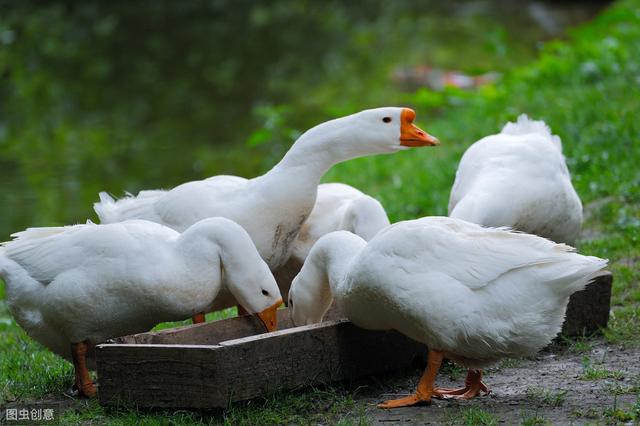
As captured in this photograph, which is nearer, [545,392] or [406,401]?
[406,401]

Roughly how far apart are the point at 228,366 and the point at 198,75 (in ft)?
51.2

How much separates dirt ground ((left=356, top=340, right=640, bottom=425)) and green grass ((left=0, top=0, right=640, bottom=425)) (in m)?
0.07

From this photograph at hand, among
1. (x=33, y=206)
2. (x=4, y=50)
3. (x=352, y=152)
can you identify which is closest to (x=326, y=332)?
(x=352, y=152)

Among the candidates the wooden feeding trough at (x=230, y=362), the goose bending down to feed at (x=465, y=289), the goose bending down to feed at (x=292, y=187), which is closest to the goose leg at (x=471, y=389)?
the goose bending down to feed at (x=465, y=289)

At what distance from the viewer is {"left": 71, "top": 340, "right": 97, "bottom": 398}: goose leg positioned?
17.4 ft

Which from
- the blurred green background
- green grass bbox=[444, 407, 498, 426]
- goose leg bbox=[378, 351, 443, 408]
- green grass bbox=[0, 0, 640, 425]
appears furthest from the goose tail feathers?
the blurred green background

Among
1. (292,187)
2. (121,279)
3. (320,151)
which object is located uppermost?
(320,151)

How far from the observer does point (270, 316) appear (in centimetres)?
543

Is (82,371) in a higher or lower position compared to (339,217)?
lower

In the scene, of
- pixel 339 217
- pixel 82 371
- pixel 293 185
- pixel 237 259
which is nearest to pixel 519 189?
pixel 339 217

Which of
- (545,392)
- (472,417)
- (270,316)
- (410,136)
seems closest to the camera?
(472,417)

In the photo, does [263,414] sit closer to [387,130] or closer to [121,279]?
[121,279]

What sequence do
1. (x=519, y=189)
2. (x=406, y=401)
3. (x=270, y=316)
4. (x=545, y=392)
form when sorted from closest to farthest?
(x=406, y=401) → (x=545, y=392) → (x=270, y=316) → (x=519, y=189)

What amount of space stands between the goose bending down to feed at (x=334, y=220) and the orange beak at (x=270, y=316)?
0.88 m
